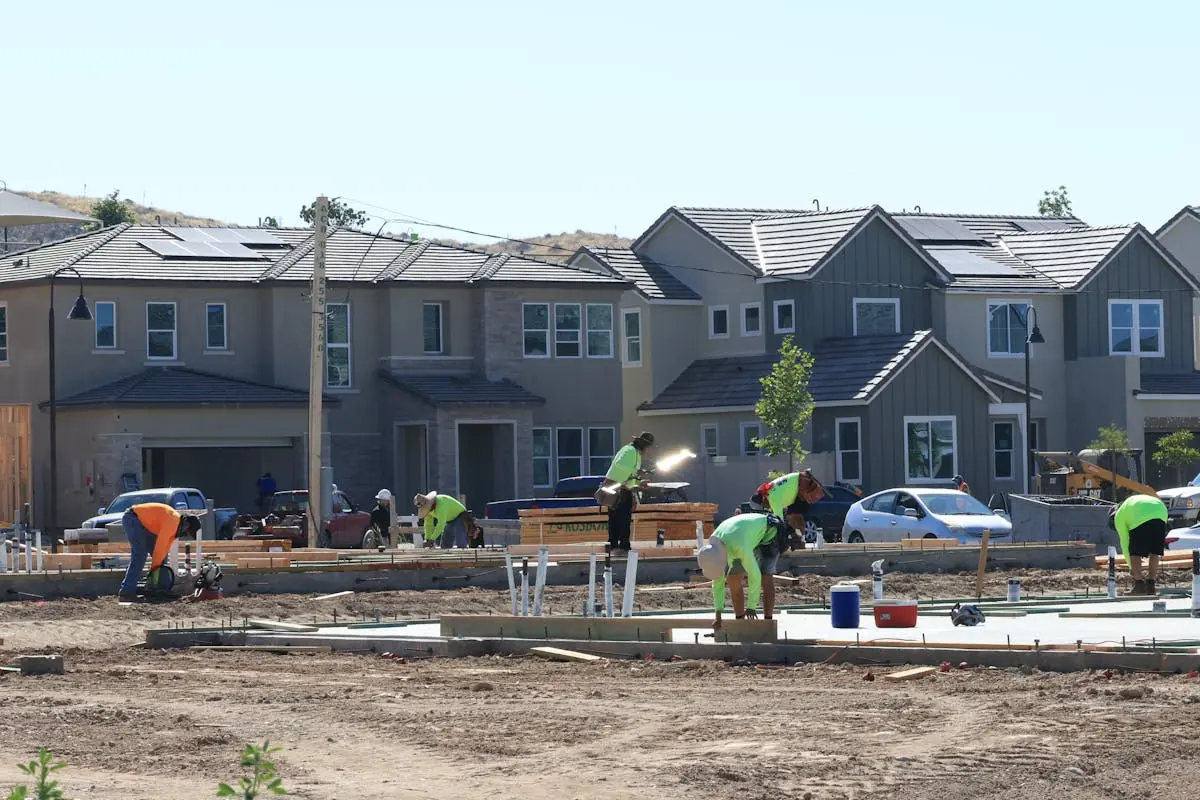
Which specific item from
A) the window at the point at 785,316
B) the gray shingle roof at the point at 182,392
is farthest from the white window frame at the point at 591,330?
the gray shingle roof at the point at 182,392

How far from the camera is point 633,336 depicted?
56906 mm

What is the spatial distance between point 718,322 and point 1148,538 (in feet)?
99.4

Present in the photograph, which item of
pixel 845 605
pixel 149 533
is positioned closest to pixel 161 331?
pixel 149 533

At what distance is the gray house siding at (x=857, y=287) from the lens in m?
54.1

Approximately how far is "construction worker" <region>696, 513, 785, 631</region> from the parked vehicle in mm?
18110

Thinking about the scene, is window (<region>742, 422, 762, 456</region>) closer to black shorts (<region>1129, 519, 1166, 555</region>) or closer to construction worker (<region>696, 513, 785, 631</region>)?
black shorts (<region>1129, 519, 1166, 555</region>)

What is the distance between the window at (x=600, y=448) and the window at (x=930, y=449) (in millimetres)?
7093

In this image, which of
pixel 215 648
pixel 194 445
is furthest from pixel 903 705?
pixel 194 445

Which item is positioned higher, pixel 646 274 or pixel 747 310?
pixel 646 274

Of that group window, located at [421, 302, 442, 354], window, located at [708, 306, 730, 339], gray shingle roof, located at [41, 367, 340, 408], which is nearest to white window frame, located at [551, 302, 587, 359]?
window, located at [421, 302, 442, 354]

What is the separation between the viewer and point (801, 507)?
69.6 ft

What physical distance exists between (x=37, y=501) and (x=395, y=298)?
941cm

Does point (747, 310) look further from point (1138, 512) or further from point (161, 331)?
point (1138, 512)

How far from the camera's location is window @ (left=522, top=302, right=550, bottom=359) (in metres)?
52.2
